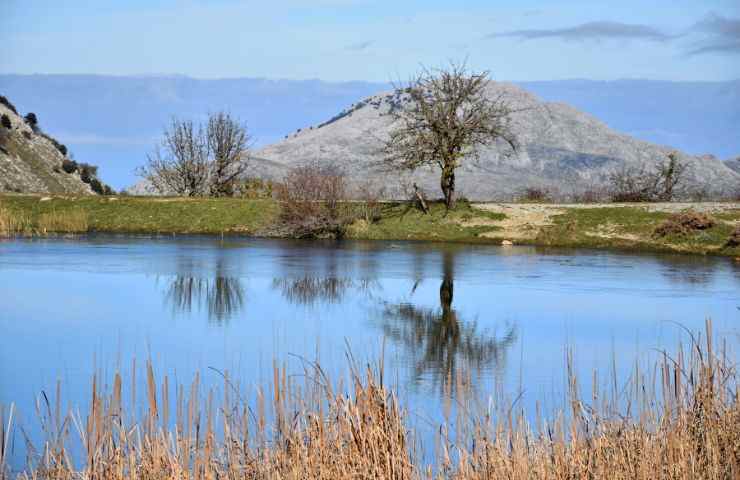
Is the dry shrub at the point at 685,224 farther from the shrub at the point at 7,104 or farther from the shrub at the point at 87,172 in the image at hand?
the shrub at the point at 7,104

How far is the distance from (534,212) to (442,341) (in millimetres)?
27464

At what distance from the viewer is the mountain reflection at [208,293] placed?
2164 centimetres

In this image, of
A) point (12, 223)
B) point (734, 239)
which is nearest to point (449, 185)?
point (734, 239)

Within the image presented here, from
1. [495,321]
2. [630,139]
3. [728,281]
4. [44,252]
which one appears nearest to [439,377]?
[495,321]

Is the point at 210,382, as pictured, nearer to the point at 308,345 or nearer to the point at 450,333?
the point at 308,345

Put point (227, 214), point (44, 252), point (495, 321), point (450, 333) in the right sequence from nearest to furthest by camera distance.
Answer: point (450, 333) → point (495, 321) → point (44, 252) → point (227, 214)

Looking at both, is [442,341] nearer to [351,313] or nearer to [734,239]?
[351,313]

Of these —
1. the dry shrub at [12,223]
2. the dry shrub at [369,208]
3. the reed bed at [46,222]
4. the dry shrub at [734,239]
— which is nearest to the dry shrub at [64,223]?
the reed bed at [46,222]

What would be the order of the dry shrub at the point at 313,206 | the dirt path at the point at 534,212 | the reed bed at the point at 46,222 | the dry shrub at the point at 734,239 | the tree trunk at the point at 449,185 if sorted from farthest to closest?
the tree trunk at the point at 449,185 → the reed bed at the point at 46,222 → the dry shrub at the point at 313,206 → the dirt path at the point at 534,212 → the dry shrub at the point at 734,239

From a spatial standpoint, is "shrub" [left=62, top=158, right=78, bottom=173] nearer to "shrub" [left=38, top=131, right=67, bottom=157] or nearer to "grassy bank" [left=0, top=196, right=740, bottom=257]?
"shrub" [left=38, top=131, right=67, bottom=157]

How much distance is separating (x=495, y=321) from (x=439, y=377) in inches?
237

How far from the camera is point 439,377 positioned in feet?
48.6

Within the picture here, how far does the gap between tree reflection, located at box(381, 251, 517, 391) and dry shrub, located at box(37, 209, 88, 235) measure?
89.2ft

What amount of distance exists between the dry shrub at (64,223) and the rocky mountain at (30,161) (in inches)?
1080
